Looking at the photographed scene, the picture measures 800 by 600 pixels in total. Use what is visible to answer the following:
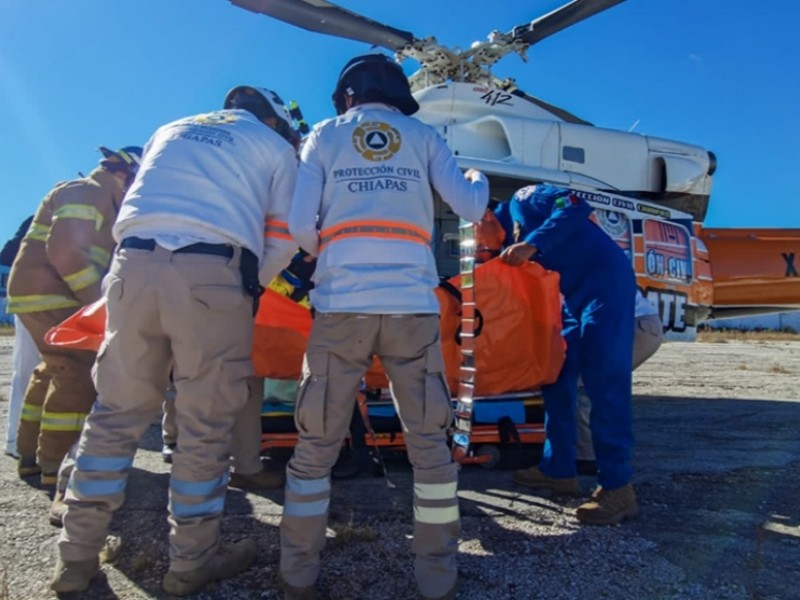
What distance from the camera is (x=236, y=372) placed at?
236 cm

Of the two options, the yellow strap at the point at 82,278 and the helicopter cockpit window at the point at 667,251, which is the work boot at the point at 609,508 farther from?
the helicopter cockpit window at the point at 667,251

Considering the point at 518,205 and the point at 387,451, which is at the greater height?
the point at 518,205

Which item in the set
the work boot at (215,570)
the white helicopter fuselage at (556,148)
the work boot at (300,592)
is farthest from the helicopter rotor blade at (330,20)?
the work boot at (300,592)

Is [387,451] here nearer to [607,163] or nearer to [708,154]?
[607,163]

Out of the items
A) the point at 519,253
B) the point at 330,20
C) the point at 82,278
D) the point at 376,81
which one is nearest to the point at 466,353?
the point at 519,253

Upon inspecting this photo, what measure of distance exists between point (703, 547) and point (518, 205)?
1.89m

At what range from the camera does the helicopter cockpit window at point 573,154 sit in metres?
6.44

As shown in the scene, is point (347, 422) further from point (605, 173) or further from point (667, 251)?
point (605, 173)

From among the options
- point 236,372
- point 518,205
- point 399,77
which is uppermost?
point 399,77

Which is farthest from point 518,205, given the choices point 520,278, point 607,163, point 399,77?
point 607,163

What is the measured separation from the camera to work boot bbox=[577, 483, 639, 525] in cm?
292

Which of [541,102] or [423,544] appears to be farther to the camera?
[541,102]

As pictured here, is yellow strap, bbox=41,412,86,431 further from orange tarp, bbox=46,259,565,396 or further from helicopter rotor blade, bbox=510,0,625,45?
helicopter rotor blade, bbox=510,0,625,45

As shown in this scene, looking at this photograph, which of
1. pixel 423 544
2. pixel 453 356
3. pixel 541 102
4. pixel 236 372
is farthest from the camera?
pixel 541 102
